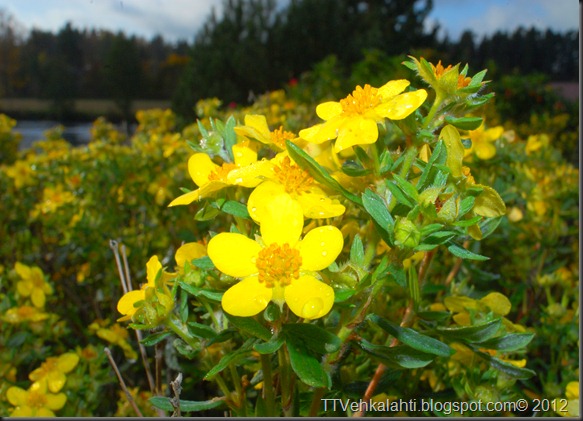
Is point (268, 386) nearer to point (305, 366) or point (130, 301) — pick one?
point (305, 366)

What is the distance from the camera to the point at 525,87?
8.35m

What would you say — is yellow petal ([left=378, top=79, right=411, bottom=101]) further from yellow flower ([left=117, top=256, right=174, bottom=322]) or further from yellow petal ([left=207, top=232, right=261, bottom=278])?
yellow flower ([left=117, top=256, right=174, bottom=322])

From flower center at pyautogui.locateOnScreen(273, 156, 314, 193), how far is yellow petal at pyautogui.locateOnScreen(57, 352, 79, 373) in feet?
3.24

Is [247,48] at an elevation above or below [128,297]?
above

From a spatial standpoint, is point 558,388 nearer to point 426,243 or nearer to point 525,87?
point 426,243

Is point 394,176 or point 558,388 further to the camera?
point 558,388

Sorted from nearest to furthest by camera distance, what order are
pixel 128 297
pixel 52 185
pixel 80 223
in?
pixel 128 297 < pixel 80 223 < pixel 52 185

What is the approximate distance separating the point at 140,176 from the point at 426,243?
209cm

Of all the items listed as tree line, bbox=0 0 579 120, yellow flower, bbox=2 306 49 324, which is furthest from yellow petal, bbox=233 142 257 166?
tree line, bbox=0 0 579 120

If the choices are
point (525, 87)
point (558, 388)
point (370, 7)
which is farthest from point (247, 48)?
point (558, 388)

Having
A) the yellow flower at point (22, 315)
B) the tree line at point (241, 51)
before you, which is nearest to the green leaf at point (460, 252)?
the yellow flower at point (22, 315)

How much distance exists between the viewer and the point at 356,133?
0.65 m

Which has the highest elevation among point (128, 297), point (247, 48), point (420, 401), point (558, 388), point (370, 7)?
point (370, 7)

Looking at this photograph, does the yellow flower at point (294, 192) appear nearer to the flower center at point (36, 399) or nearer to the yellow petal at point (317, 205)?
the yellow petal at point (317, 205)
